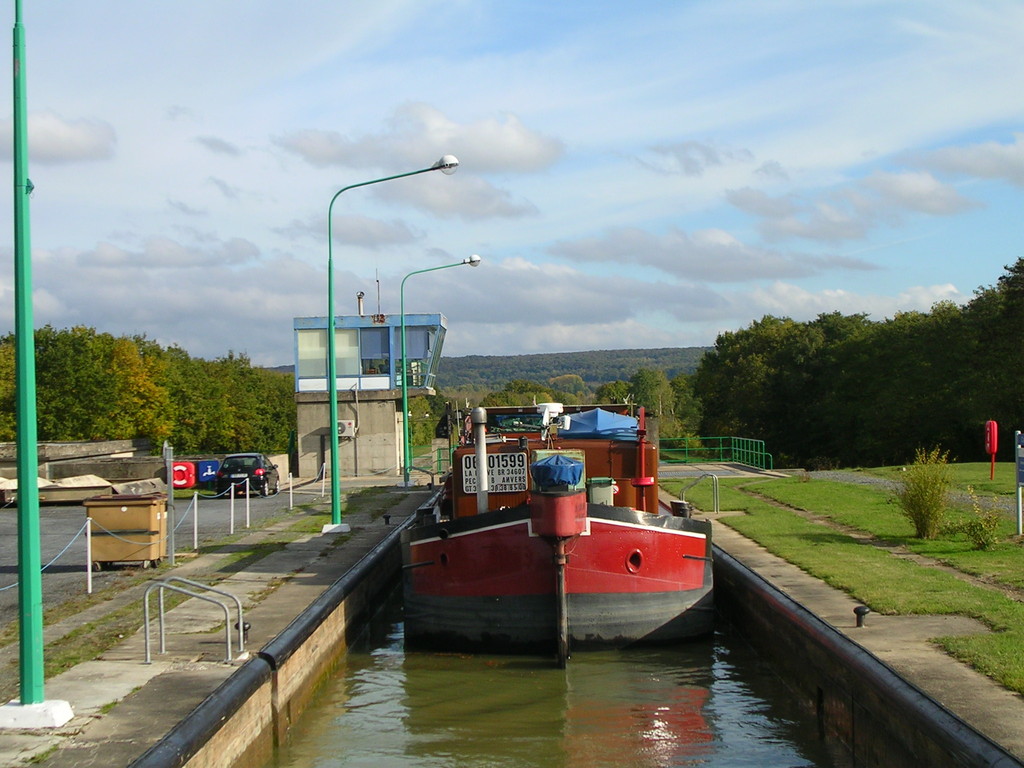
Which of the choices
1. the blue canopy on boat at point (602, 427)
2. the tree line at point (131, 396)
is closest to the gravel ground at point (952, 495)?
the blue canopy on boat at point (602, 427)

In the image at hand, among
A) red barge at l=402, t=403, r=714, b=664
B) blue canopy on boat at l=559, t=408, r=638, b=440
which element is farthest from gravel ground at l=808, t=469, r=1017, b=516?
red barge at l=402, t=403, r=714, b=664

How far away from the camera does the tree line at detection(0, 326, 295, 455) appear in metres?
56.9

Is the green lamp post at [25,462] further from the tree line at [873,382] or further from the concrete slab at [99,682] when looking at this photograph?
the tree line at [873,382]

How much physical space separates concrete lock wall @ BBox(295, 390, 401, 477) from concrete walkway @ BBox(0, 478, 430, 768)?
1050 inches

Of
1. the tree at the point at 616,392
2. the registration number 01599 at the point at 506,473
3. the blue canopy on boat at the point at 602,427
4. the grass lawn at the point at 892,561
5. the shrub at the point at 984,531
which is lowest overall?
the grass lawn at the point at 892,561

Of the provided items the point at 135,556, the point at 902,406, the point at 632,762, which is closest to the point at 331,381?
the point at 135,556

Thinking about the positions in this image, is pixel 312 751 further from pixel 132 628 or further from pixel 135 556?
pixel 135 556

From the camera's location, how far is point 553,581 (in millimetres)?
13406

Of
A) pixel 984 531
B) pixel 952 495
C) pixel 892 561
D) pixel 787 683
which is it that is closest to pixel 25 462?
pixel 787 683

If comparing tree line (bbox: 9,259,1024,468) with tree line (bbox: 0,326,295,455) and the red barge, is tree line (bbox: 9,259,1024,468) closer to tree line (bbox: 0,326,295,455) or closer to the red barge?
tree line (bbox: 0,326,295,455)

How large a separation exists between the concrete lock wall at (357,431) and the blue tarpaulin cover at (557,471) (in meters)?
32.6

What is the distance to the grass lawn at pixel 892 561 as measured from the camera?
1034cm

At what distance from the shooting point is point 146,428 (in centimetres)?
6600

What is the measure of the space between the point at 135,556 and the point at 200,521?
9.63 metres
